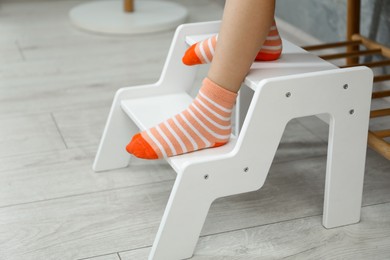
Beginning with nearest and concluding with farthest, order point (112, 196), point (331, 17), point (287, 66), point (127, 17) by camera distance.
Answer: point (287, 66) → point (112, 196) → point (331, 17) → point (127, 17)

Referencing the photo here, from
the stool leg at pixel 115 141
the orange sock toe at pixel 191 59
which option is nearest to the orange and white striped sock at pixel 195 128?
the orange sock toe at pixel 191 59

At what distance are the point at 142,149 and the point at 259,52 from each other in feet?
0.87

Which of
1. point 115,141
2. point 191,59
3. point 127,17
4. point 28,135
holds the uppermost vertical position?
point 191,59

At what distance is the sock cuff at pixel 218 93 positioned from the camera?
1.03 meters

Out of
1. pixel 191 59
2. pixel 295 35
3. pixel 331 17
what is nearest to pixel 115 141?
pixel 191 59

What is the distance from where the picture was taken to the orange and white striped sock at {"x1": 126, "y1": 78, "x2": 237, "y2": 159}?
1.04 meters

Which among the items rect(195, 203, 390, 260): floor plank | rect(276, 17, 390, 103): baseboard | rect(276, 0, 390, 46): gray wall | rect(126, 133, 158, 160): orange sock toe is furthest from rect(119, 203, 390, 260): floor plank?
rect(276, 17, 390, 103): baseboard

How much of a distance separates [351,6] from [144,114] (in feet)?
1.98

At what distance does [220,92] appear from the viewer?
1.03 metres

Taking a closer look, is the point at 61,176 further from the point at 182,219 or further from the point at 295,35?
the point at 295,35

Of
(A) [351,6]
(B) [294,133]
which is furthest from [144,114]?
(A) [351,6]

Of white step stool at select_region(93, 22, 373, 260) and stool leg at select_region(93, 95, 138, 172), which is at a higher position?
white step stool at select_region(93, 22, 373, 260)

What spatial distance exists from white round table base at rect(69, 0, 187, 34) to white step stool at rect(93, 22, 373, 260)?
3.51 ft

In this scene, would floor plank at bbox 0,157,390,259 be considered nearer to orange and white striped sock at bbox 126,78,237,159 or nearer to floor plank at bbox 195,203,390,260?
floor plank at bbox 195,203,390,260
